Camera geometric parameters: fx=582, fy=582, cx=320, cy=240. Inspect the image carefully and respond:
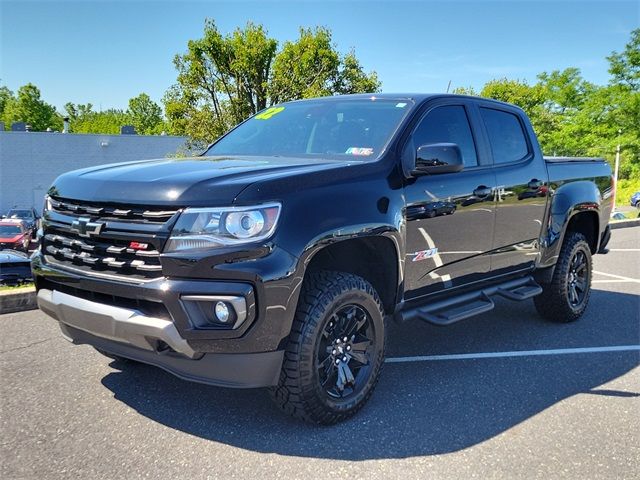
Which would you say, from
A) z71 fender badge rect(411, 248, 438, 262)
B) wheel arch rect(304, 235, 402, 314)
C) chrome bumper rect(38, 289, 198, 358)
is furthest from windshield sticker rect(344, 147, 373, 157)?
chrome bumper rect(38, 289, 198, 358)

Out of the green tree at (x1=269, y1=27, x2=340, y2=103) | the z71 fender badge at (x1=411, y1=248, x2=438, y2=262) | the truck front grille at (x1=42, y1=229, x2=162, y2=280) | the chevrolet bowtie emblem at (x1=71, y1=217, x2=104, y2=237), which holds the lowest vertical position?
the z71 fender badge at (x1=411, y1=248, x2=438, y2=262)

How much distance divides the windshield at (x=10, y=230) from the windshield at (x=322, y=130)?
588 inches

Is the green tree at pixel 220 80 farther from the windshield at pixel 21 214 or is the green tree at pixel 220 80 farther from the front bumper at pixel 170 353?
the front bumper at pixel 170 353

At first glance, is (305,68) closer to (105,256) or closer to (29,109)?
(105,256)

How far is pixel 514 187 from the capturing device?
15.6 feet

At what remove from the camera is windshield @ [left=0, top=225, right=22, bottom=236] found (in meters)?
17.2

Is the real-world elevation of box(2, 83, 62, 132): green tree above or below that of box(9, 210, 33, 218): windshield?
above

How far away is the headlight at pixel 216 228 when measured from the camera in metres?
2.80

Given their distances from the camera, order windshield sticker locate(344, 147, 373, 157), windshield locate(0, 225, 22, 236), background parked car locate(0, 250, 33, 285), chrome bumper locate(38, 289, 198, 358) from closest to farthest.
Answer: chrome bumper locate(38, 289, 198, 358), windshield sticker locate(344, 147, 373, 157), background parked car locate(0, 250, 33, 285), windshield locate(0, 225, 22, 236)

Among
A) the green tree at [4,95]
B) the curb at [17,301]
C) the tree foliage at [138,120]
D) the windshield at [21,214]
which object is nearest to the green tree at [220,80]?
the windshield at [21,214]

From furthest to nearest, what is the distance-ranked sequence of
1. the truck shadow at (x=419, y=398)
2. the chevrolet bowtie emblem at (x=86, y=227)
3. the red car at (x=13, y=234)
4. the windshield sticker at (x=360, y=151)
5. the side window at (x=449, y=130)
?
the red car at (x=13, y=234) → the side window at (x=449, y=130) → the windshield sticker at (x=360, y=151) → the truck shadow at (x=419, y=398) → the chevrolet bowtie emblem at (x=86, y=227)

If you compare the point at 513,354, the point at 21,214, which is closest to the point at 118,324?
the point at 513,354

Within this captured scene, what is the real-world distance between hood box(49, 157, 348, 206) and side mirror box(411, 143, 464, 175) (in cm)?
54

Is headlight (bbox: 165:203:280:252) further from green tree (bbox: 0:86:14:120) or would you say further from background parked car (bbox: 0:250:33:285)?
green tree (bbox: 0:86:14:120)
